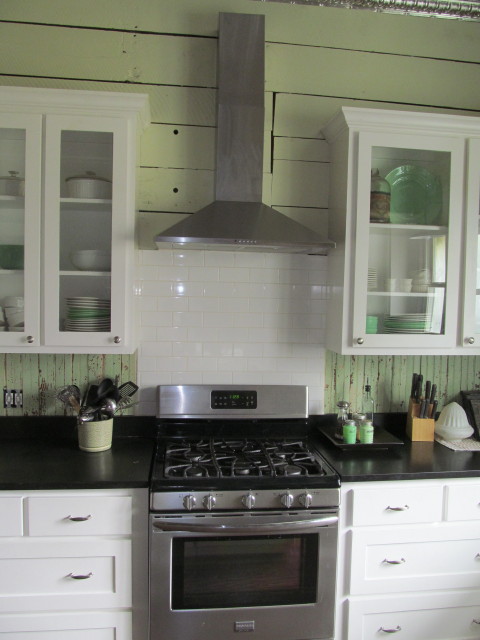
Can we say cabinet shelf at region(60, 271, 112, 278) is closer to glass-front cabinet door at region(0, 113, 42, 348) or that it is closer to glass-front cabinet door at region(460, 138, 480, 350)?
glass-front cabinet door at region(0, 113, 42, 348)

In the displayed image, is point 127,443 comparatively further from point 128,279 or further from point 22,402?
point 128,279

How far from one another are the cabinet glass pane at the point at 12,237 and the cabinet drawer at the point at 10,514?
2.21 feet

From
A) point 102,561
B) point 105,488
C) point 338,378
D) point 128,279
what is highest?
point 128,279

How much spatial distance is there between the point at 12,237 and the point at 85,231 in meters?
0.31

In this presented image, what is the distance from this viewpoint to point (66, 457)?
6.66ft

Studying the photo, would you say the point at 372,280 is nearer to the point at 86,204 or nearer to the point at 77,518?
the point at 86,204

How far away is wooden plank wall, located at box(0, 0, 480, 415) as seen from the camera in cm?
226

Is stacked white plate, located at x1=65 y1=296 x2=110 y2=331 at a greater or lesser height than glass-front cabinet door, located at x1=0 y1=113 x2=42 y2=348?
lesser

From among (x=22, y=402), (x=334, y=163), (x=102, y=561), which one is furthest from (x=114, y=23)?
(x=102, y=561)

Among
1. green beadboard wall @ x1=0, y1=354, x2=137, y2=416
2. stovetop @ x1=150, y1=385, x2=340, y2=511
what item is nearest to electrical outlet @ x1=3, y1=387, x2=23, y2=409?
green beadboard wall @ x1=0, y1=354, x2=137, y2=416

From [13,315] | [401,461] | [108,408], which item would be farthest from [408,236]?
[13,315]

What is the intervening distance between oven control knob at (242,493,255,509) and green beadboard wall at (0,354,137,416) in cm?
88

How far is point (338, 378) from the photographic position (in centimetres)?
247

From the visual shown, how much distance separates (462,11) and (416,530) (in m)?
2.14
